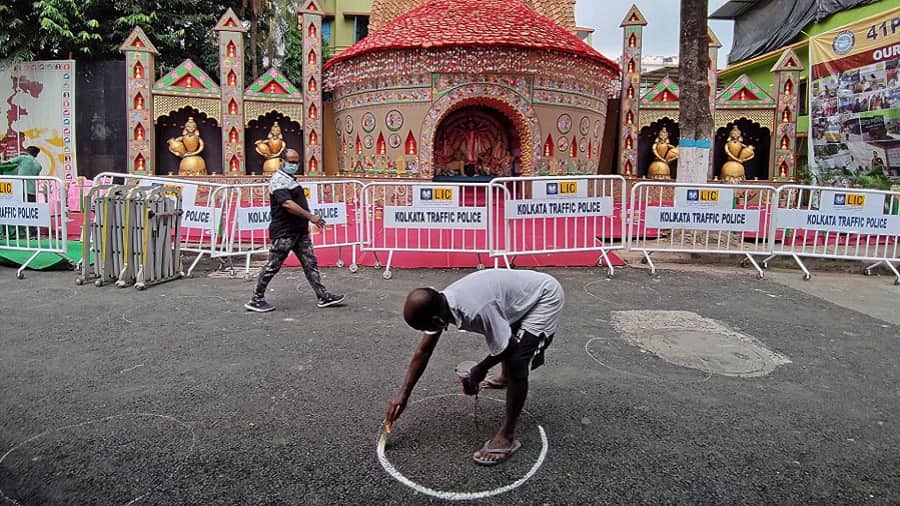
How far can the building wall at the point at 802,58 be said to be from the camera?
683 inches

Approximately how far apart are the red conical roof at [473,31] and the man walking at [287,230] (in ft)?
28.2

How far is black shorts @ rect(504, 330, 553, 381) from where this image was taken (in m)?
2.98

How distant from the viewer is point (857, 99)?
48.7 ft

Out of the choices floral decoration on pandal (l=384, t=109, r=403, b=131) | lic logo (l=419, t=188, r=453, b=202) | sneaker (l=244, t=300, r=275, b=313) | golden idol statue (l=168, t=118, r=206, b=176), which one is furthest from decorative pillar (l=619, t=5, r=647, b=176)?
sneaker (l=244, t=300, r=275, b=313)

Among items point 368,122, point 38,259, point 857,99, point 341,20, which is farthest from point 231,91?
point 857,99

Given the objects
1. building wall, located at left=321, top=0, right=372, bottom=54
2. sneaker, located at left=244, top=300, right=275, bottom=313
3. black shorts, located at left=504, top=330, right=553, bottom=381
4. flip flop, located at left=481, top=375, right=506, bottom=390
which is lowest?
flip flop, located at left=481, top=375, right=506, bottom=390

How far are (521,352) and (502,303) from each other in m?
0.27

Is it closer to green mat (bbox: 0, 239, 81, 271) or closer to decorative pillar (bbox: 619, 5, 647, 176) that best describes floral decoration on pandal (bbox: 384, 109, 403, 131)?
decorative pillar (bbox: 619, 5, 647, 176)

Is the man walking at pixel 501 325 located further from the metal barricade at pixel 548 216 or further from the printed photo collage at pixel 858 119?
the printed photo collage at pixel 858 119

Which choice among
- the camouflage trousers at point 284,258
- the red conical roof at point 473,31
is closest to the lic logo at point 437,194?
the camouflage trousers at point 284,258

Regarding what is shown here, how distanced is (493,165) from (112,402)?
13.3 m

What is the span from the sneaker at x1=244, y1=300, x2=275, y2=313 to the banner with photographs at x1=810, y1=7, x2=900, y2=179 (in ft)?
47.8

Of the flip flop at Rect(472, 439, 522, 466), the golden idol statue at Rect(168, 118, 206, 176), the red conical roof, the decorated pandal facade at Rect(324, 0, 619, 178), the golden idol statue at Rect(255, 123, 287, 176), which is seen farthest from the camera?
the golden idol statue at Rect(255, 123, 287, 176)

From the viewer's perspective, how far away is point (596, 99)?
15477mm
